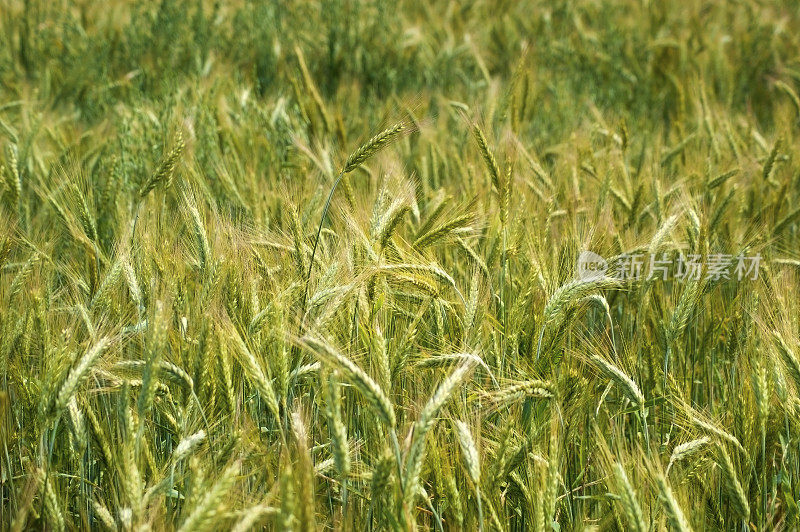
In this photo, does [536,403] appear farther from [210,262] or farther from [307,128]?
[307,128]

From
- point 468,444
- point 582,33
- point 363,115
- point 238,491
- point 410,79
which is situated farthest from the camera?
point 582,33

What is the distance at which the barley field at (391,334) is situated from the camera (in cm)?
137

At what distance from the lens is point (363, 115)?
14.1 ft

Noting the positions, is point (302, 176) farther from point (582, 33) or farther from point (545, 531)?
point (582, 33)

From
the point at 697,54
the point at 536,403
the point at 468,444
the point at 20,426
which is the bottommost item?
the point at 20,426

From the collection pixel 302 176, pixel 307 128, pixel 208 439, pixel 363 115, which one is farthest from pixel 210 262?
pixel 363 115

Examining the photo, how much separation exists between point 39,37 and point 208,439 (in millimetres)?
4101

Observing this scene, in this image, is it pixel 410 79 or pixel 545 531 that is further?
pixel 410 79

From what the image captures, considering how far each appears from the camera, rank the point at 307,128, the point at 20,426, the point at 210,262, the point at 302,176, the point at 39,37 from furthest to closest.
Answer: the point at 39,37 → the point at 307,128 → the point at 302,176 → the point at 210,262 → the point at 20,426

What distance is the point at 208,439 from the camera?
1419mm

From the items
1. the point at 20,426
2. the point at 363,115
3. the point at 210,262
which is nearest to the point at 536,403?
the point at 210,262

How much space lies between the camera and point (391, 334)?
2.02 meters

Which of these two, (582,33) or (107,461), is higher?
(582,33)

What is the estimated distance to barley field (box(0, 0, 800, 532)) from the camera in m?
1.37
